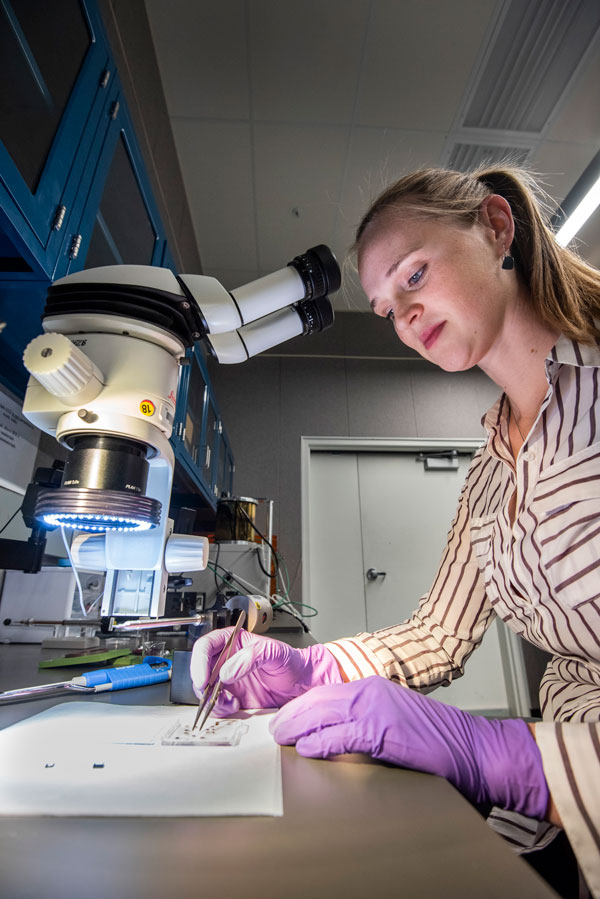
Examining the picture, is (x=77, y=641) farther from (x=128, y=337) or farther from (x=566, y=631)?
(x=566, y=631)

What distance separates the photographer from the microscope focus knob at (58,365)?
51 cm

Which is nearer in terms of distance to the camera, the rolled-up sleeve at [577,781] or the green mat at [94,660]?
the rolled-up sleeve at [577,781]

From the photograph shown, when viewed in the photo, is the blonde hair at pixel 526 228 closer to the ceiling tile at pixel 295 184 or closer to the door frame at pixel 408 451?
the ceiling tile at pixel 295 184

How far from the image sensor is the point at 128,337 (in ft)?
2.05

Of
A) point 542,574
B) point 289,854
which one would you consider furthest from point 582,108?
point 289,854

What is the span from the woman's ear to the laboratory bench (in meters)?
0.92

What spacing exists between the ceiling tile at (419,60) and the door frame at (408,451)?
209 centimetres

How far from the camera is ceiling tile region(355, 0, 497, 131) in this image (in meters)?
1.91

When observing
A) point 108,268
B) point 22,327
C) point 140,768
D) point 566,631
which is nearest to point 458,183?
point 108,268

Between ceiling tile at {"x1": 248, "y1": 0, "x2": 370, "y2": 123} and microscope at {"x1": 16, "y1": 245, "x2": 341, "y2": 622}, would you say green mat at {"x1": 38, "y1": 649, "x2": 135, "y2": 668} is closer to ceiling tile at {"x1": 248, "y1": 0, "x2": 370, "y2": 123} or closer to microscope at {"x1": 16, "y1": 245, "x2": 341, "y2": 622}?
microscope at {"x1": 16, "y1": 245, "x2": 341, "y2": 622}

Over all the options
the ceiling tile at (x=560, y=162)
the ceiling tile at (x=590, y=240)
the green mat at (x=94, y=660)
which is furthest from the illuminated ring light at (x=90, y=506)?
the ceiling tile at (x=590, y=240)

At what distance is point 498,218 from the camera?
87 centimetres

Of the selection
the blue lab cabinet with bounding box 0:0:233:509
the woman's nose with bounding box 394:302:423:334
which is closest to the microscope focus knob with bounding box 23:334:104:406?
the blue lab cabinet with bounding box 0:0:233:509

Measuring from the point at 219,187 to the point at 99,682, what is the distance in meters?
2.84
